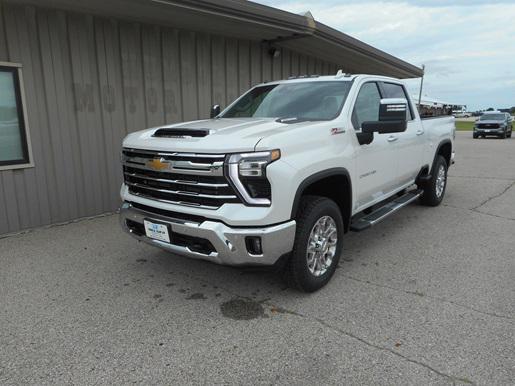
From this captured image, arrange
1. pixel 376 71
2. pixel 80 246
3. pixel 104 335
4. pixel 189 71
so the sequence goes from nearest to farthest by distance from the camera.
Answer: pixel 104 335
pixel 80 246
pixel 189 71
pixel 376 71

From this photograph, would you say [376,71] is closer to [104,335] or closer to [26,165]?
[26,165]

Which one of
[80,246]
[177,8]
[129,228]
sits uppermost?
[177,8]

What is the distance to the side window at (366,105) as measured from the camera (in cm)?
439

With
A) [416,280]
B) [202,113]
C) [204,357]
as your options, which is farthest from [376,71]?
[204,357]

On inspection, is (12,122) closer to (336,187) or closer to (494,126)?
(336,187)

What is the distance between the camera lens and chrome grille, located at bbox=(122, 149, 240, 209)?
3.24 meters

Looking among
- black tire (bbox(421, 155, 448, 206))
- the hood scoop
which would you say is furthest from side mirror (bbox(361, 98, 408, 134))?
black tire (bbox(421, 155, 448, 206))

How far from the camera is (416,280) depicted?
415cm

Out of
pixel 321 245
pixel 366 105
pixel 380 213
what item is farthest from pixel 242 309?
pixel 366 105

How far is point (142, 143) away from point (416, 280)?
→ 300cm

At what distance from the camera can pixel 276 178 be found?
3178 millimetres

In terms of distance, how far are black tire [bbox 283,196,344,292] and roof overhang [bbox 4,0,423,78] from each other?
3.74 m

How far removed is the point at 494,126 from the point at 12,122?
1088 inches

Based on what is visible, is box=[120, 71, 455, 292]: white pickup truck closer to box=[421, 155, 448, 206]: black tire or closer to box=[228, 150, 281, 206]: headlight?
box=[228, 150, 281, 206]: headlight
